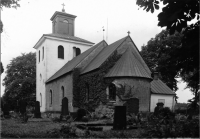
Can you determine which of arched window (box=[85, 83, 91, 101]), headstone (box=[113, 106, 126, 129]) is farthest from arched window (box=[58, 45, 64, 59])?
headstone (box=[113, 106, 126, 129])

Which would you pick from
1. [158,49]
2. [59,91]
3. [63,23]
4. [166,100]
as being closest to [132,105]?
[166,100]

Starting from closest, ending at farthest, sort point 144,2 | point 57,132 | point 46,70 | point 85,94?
1. point 144,2
2. point 57,132
3. point 85,94
4. point 46,70

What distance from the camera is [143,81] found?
1894 centimetres

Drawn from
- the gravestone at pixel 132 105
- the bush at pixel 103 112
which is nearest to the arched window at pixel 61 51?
the bush at pixel 103 112

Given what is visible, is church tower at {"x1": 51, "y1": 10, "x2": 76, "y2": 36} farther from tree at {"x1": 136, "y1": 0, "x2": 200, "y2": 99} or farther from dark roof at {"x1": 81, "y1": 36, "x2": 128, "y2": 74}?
tree at {"x1": 136, "y1": 0, "x2": 200, "y2": 99}

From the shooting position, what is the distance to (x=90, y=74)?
21375 mm

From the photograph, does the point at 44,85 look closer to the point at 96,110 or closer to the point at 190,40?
the point at 96,110

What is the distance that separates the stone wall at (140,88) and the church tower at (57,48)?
14.0 m

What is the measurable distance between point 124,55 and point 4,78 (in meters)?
34.2

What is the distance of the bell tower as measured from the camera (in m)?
32.4

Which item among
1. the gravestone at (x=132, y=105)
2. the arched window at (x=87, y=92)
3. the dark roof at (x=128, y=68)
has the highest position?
the dark roof at (x=128, y=68)

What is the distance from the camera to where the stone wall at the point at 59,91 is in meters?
24.0

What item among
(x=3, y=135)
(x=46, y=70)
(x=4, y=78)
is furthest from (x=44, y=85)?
(x=3, y=135)

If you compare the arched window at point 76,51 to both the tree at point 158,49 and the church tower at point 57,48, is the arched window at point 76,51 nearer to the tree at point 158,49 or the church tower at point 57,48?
the church tower at point 57,48
